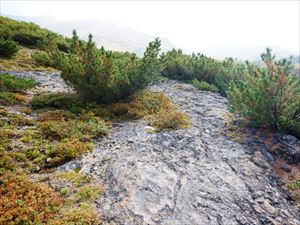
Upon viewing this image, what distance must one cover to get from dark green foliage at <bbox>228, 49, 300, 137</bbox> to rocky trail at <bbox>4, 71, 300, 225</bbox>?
0.95 m

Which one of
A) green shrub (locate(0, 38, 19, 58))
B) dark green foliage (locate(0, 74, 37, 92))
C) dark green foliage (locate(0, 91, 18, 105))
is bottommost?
dark green foliage (locate(0, 91, 18, 105))

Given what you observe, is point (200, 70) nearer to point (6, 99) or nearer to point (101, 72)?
point (101, 72)

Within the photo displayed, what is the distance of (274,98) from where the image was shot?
8883 mm

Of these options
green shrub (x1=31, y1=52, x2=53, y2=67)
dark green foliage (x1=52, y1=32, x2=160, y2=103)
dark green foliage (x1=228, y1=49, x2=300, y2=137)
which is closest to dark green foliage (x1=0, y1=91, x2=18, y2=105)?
dark green foliage (x1=52, y1=32, x2=160, y2=103)

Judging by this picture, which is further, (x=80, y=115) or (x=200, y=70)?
(x=200, y=70)

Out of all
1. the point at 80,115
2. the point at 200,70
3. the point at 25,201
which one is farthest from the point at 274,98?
the point at 200,70

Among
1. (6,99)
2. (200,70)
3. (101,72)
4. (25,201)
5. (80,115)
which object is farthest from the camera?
(200,70)

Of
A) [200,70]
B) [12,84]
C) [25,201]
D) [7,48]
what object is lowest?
[25,201]

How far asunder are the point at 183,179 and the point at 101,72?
538cm

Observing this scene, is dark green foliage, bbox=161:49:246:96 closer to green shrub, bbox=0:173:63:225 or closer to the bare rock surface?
the bare rock surface

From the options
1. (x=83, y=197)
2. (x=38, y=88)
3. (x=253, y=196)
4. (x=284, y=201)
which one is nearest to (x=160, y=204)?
(x=83, y=197)

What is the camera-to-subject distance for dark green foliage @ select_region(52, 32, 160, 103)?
10.3m

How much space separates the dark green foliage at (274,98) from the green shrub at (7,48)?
11.7 meters

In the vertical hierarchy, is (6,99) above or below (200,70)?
below
